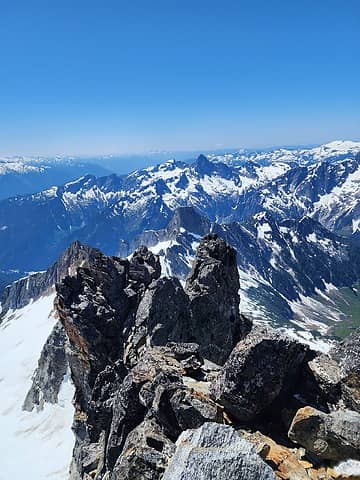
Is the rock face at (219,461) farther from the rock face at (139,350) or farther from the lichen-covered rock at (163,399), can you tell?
the lichen-covered rock at (163,399)

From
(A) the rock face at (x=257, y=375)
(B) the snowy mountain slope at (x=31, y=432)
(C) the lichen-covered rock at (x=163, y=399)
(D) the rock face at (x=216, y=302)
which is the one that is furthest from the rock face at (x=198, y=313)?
(B) the snowy mountain slope at (x=31, y=432)

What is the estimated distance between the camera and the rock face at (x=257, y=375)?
83.5ft

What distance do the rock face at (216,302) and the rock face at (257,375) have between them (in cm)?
3414

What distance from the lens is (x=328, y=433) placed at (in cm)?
2153

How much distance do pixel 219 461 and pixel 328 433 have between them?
25.1ft

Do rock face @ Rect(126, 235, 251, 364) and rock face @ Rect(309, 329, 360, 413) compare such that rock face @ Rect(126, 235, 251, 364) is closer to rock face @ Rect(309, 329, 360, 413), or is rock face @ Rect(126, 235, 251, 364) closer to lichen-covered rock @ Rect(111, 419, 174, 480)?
lichen-covered rock @ Rect(111, 419, 174, 480)

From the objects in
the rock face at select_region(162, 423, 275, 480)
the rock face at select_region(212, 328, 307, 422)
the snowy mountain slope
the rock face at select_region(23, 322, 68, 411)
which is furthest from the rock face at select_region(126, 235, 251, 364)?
the rock face at select_region(23, 322, 68, 411)

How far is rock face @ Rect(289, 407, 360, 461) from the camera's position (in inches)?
834

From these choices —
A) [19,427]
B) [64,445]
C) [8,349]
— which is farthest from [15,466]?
[8,349]

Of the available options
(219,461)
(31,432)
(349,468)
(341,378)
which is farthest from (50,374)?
(219,461)

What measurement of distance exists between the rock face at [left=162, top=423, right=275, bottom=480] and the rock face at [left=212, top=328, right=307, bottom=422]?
300 inches

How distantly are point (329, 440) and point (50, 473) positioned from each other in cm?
9085

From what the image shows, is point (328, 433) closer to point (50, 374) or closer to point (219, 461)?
point (219, 461)

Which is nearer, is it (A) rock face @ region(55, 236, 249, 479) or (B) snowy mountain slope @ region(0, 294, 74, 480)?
(A) rock face @ region(55, 236, 249, 479)
